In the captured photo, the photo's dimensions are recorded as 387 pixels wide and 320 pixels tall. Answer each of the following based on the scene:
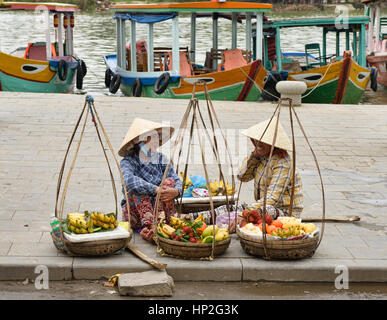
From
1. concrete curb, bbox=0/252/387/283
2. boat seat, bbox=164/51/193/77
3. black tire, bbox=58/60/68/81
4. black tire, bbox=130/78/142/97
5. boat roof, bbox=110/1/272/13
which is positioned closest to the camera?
concrete curb, bbox=0/252/387/283

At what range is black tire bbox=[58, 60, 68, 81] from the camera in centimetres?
1507

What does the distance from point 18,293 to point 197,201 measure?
1754 mm

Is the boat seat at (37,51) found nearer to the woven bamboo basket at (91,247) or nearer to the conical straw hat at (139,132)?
the conical straw hat at (139,132)

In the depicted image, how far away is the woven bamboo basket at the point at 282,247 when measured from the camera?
4.30 m

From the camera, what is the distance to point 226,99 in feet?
44.8

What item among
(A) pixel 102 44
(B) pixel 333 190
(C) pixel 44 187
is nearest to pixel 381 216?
(B) pixel 333 190

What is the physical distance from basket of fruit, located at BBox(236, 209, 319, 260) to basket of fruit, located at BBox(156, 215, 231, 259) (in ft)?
0.52

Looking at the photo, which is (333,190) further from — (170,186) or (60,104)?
(60,104)

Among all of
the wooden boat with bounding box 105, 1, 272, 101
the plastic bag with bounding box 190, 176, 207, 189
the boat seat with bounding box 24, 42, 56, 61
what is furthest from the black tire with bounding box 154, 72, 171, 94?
the plastic bag with bounding box 190, 176, 207, 189

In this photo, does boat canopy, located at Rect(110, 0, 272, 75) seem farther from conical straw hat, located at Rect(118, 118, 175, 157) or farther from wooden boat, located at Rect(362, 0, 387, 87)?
conical straw hat, located at Rect(118, 118, 175, 157)

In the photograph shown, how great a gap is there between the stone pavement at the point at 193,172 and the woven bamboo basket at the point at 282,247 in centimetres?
6

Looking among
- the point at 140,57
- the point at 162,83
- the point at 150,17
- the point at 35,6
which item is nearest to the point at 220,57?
the point at 140,57

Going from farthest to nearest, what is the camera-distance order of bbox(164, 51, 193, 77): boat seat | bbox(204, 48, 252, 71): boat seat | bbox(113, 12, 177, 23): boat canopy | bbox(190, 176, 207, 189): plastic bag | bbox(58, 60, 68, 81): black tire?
bbox(58, 60, 68, 81): black tire → bbox(204, 48, 252, 71): boat seat → bbox(164, 51, 193, 77): boat seat → bbox(113, 12, 177, 23): boat canopy → bbox(190, 176, 207, 189): plastic bag
